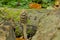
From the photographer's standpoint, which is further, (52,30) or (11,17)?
(11,17)

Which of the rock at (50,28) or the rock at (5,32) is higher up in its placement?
the rock at (50,28)

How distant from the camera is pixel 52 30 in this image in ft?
8.09

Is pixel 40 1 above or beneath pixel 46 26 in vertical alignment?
beneath

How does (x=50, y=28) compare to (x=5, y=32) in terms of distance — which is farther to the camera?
(x=5, y=32)

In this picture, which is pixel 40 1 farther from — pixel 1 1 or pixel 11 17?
pixel 11 17

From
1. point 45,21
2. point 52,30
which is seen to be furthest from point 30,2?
point 52,30

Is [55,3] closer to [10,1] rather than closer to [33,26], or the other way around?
[10,1]

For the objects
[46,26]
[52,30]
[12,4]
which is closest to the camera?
[52,30]

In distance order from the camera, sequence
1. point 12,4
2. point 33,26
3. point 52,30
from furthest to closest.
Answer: point 12,4
point 33,26
point 52,30

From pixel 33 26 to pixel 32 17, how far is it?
0.29m

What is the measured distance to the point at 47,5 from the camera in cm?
502

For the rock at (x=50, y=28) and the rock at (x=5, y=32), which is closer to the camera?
the rock at (x=50, y=28)

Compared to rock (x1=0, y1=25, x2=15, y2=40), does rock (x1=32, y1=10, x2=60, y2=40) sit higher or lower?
higher

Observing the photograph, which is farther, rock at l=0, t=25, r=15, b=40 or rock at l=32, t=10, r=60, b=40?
rock at l=0, t=25, r=15, b=40
